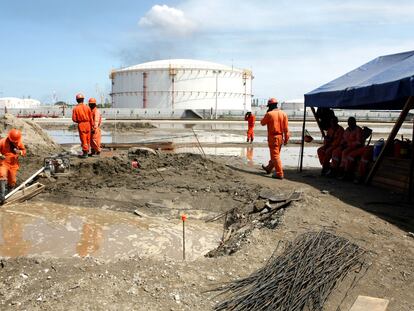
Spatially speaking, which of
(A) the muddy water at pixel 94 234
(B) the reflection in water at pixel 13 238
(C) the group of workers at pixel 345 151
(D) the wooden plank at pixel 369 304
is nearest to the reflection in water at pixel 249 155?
(C) the group of workers at pixel 345 151

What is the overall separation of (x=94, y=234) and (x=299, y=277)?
401cm

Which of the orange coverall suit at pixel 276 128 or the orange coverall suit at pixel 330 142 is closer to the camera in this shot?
the orange coverall suit at pixel 276 128

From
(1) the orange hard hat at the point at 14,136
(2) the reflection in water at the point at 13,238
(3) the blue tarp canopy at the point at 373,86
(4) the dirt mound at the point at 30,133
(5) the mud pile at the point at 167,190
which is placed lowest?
(2) the reflection in water at the point at 13,238

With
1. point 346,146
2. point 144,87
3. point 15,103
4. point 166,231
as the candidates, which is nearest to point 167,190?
point 166,231

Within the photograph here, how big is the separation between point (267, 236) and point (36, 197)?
5484 millimetres

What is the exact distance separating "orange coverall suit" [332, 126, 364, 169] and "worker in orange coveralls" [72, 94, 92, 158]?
6.47 meters

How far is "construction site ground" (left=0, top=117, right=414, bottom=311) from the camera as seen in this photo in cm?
402

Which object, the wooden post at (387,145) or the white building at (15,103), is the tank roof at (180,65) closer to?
the white building at (15,103)

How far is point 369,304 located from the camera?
3.86 m

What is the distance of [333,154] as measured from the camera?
10508 millimetres

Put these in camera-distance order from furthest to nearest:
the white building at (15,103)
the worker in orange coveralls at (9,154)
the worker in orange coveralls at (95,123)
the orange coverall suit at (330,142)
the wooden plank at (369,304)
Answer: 1. the white building at (15,103)
2. the worker in orange coveralls at (95,123)
3. the orange coverall suit at (330,142)
4. the worker in orange coveralls at (9,154)
5. the wooden plank at (369,304)

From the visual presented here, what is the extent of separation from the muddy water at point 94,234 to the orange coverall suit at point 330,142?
462 centimetres

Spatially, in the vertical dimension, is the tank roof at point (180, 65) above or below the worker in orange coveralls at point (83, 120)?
above

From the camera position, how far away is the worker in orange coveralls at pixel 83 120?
36.4ft
